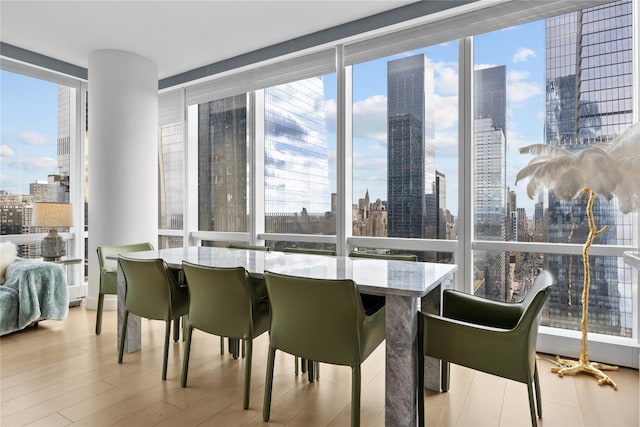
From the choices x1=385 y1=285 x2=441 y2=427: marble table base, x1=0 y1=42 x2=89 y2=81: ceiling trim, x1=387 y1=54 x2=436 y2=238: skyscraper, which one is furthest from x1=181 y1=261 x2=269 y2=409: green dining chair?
x1=0 y1=42 x2=89 y2=81: ceiling trim

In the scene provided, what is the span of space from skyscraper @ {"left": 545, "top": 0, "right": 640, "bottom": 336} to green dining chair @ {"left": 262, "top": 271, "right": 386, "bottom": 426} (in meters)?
1.89

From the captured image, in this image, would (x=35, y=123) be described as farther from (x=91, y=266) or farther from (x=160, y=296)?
(x=160, y=296)

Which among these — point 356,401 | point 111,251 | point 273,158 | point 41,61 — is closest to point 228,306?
point 356,401

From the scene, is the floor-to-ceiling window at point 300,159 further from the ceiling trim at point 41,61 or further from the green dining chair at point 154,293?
the ceiling trim at point 41,61

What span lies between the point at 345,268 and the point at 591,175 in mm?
1614

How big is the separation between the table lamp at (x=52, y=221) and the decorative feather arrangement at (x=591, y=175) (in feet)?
14.5

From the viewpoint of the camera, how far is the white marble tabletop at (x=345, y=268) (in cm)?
183

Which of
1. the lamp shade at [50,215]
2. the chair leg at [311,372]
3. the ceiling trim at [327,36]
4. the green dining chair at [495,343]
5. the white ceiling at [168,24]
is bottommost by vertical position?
the chair leg at [311,372]

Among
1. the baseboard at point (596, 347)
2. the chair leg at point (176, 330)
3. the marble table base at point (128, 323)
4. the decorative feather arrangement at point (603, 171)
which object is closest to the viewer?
the decorative feather arrangement at point (603, 171)

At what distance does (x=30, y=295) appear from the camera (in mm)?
3336

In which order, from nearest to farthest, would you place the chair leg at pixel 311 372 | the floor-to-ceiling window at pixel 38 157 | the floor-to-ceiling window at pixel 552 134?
the chair leg at pixel 311 372
the floor-to-ceiling window at pixel 552 134
the floor-to-ceiling window at pixel 38 157

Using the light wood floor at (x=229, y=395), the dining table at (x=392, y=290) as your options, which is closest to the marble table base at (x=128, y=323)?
the dining table at (x=392, y=290)

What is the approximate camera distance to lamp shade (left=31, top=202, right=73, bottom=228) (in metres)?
3.86

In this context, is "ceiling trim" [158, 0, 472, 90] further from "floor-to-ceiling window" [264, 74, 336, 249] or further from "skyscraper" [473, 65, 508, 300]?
"skyscraper" [473, 65, 508, 300]
